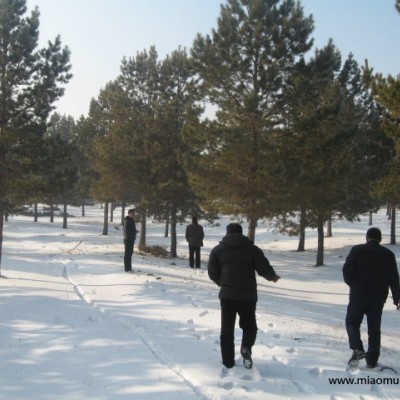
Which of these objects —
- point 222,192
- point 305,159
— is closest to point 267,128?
point 305,159

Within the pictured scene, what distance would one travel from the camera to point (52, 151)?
17516 mm

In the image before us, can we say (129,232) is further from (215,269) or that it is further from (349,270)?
(349,270)

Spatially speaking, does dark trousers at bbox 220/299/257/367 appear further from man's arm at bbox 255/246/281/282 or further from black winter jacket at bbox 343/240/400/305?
black winter jacket at bbox 343/240/400/305

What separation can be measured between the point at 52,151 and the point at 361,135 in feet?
54.3

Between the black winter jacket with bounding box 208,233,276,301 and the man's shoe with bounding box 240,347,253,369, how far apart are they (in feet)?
2.18

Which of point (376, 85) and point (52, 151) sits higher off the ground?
point (376, 85)

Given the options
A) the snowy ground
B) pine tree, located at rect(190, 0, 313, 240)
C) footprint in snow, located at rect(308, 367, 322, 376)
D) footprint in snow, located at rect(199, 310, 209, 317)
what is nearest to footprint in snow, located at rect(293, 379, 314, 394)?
the snowy ground

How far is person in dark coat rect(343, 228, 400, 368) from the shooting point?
6.52 meters

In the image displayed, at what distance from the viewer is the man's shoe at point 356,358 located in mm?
6363

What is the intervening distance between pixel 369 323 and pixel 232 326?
6.53ft

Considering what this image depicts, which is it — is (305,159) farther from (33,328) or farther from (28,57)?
(33,328)

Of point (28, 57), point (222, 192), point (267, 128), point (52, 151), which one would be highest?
point (28, 57)

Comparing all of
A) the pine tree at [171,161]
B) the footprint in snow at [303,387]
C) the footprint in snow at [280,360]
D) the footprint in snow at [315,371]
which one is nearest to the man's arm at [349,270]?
the footprint in snow at [315,371]

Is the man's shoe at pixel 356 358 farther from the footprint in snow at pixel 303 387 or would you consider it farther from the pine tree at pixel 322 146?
the pine tree at pixel 322 146
